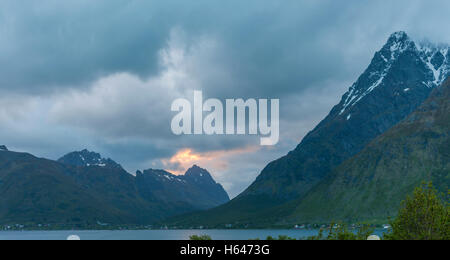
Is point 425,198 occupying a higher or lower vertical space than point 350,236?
higher

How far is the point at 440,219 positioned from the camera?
69938 millimetres
